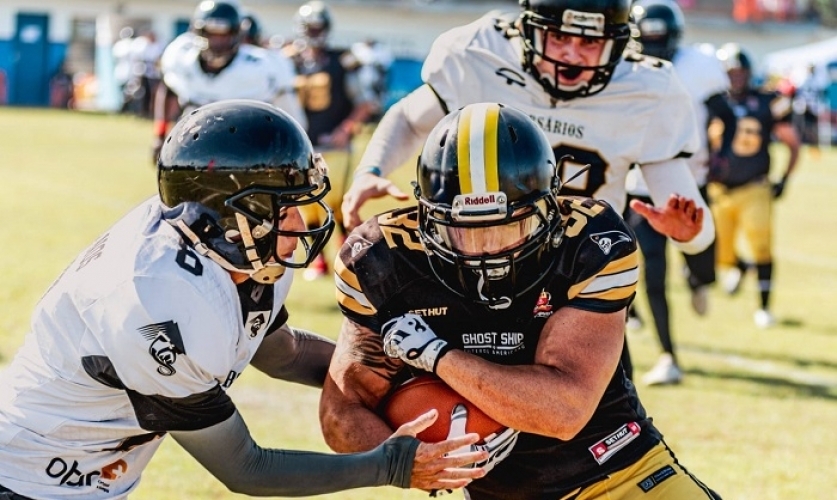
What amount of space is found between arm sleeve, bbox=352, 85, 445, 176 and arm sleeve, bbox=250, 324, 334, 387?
3.92 feet

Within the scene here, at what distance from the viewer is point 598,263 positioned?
125 inches

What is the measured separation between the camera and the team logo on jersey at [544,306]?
3.22 m

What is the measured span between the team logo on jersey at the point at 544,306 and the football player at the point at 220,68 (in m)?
5.48

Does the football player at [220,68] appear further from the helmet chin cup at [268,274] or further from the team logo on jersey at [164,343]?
the team logo on jersey at [164,343]

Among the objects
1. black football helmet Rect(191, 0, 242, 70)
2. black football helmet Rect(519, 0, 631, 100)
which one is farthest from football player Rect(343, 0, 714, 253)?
black football helmet Rect(191, 0, 242, 70)

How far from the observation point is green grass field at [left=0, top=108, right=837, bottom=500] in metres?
5.27

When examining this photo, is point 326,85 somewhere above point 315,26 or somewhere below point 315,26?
below

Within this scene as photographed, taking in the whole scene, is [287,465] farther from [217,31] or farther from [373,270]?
[217,31]

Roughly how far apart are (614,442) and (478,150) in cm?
83

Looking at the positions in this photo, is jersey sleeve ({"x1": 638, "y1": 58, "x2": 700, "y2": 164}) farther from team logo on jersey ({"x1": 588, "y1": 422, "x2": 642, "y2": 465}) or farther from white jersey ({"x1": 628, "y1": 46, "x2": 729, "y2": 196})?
white jersey ({"x1": 628, "y1": 46, "x2": 729, "y2": 196})

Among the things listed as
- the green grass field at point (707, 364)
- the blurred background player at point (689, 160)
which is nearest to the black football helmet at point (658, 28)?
the blurred background player at point (689, 160)

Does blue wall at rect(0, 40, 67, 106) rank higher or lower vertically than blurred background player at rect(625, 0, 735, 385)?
lower

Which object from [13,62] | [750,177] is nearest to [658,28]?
[750,177]

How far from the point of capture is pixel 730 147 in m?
8.36
